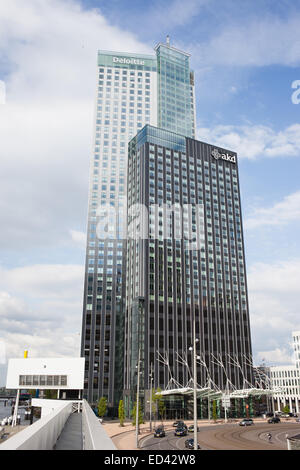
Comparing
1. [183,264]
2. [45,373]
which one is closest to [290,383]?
[183,264]

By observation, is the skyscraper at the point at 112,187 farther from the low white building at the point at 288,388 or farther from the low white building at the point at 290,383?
the low white building at the point at 290,383

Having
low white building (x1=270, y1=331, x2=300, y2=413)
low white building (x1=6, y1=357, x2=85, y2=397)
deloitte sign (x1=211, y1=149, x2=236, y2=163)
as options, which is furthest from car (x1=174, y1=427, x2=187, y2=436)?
low white building (x1=270, y1=331, x2=300, y2=413)

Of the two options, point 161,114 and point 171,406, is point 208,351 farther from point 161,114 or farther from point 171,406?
point 161,114

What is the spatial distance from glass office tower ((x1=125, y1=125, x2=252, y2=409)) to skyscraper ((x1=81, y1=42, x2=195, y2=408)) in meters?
9.77

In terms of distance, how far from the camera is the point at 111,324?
488 ft

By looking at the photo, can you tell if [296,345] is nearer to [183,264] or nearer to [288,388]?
[288,388]

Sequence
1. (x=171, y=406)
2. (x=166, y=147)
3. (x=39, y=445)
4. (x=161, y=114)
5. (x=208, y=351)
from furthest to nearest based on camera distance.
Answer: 1. (x=161, y=114)
2. (x=166, y=147)
3. (x=208, y=351)
4. (x=171, y=406)
5. (x=39, y=445)

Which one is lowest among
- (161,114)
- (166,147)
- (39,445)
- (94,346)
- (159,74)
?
(39,445)

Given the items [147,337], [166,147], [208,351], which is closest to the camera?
[147,337]

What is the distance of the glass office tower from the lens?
128m

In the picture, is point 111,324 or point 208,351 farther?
point 111,324

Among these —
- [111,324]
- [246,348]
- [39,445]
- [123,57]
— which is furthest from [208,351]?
[123,57]

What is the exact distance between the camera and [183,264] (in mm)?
141250

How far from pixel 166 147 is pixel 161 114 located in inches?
1671
